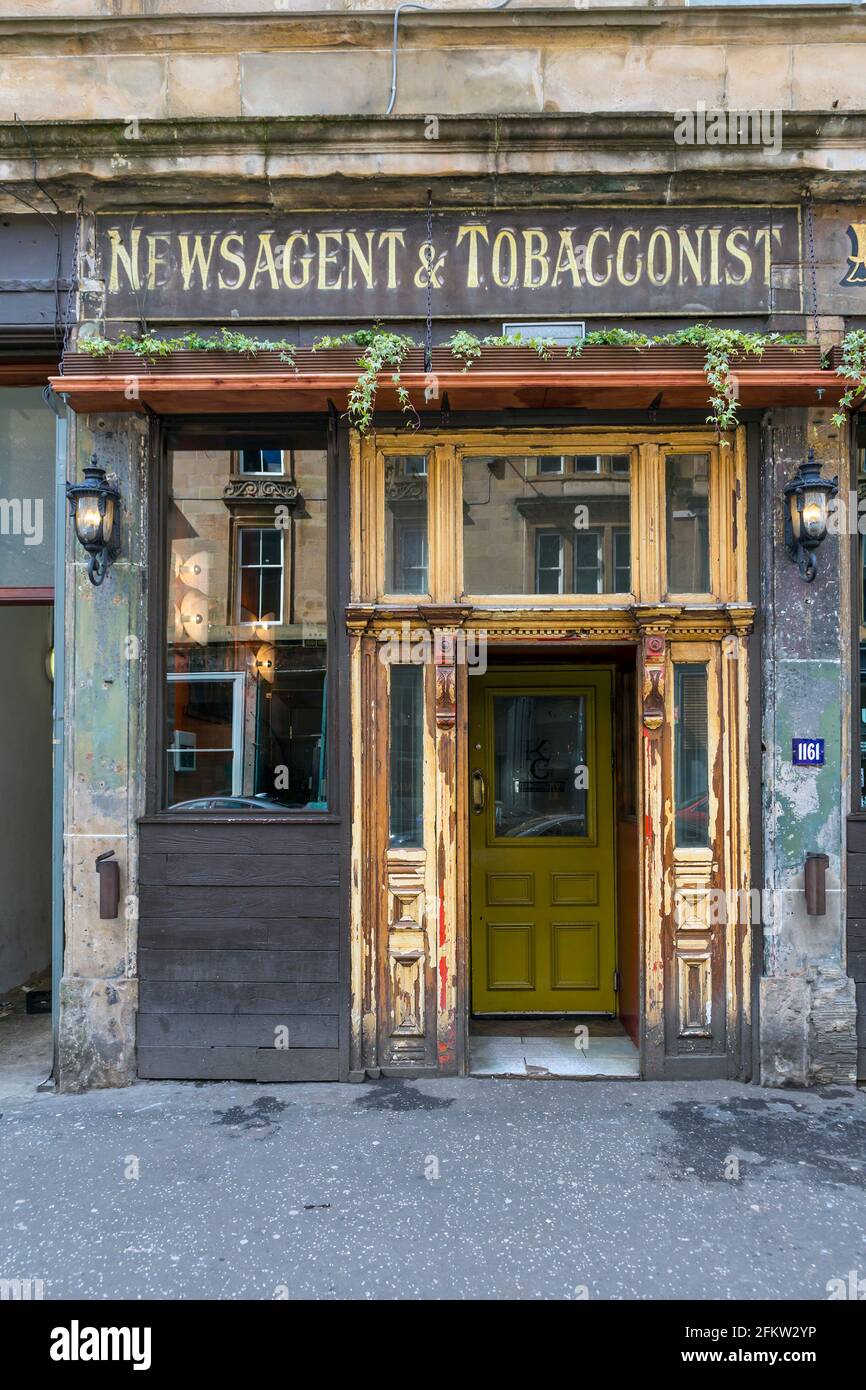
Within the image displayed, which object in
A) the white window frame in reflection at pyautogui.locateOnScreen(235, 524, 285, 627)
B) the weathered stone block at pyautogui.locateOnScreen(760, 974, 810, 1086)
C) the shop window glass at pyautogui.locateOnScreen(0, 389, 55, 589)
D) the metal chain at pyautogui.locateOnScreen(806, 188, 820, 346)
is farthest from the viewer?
the shop window glass at pyautogui.locateOnScreen(0, 389, 55, 589)

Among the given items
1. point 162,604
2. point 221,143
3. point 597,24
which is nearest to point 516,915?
point 162,604

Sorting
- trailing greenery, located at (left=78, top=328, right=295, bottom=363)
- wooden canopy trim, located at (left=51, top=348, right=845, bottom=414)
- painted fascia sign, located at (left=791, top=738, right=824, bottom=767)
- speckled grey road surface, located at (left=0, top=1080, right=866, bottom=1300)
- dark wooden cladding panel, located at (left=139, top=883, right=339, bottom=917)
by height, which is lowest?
speckled grey road surface, located at (left=0, top=1080, right=866, bottom=1300)

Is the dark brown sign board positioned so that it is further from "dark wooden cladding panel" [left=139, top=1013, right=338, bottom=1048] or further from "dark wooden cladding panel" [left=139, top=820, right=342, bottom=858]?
"dark wooden cladding panel" [left=139, top=1013, right=338, bottom=1048]

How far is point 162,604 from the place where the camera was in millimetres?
5469

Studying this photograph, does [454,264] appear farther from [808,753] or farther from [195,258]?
[808,753]

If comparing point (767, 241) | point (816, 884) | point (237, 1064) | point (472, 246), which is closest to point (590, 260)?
point (472, 246)

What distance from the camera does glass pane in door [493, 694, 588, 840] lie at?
21.0 ft

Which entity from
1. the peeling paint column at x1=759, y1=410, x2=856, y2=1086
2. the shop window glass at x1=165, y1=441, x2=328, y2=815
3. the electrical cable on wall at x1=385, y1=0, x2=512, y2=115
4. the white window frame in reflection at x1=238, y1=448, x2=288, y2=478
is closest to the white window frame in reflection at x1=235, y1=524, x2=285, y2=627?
the shop window glass at x1=165, y1=441, x2=328, y2=815

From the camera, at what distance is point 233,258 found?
17.7 feet

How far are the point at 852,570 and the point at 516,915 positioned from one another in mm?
3537

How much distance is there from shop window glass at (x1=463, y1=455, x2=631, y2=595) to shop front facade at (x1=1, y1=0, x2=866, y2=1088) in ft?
0.07
